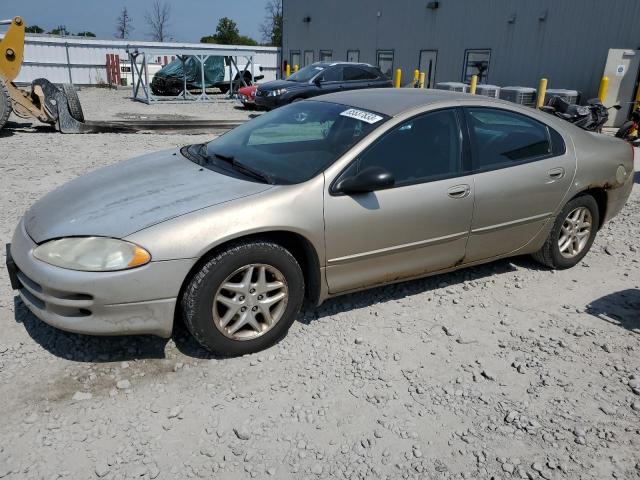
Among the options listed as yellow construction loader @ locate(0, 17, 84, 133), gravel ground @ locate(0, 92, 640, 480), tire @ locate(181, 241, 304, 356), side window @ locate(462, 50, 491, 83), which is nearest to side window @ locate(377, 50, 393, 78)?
side window @ locate(462, 50, 491, 83)

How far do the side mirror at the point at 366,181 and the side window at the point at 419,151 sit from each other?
0.10 metres

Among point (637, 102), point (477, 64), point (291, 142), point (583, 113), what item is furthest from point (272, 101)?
point (291, 142)

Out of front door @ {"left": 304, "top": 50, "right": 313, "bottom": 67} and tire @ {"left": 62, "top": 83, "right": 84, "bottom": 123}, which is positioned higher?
front door @ {"left": 304, "top": 50, "right": 313, "bottom": 67}

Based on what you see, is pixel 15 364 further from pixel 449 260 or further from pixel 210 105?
pixel 210 105

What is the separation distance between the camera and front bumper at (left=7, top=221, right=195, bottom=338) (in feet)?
8.71

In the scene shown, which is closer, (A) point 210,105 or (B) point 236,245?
(B) point 236,245

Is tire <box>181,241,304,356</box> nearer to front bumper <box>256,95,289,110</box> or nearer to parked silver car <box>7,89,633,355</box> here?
parked silver car <box>7,89,633,355</box>

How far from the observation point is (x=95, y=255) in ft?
8.89

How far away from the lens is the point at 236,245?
292 centimetres

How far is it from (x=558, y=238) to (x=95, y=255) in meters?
3.56

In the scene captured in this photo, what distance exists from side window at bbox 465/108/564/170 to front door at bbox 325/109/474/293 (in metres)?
0.18

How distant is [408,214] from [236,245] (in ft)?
3.81

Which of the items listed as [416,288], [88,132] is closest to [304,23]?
[88,132]

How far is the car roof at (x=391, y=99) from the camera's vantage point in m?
3.59
